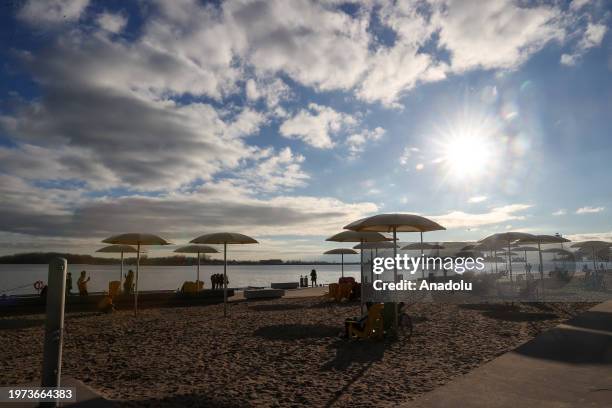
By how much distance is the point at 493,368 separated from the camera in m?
5.87

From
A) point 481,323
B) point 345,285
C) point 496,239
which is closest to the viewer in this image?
point 481,323

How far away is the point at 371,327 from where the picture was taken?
8.57 metres

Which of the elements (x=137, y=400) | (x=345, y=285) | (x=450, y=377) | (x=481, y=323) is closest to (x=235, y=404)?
(x=137, y=400)

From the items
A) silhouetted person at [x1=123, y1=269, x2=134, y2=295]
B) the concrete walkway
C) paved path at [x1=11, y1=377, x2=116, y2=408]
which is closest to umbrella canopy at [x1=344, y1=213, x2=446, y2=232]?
the concrete walkway

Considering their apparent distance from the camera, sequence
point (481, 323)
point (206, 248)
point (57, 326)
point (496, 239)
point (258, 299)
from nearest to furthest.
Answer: point (57, 326) < point (481, 323) < point (496, 239) < point (258, 299) < point (206, 248)

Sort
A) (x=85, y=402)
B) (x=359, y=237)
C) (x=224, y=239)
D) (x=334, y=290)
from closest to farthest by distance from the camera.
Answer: (x=85, y=402) → (x=224, y=239) → (x=359, y=237) → (x=334, y=290)

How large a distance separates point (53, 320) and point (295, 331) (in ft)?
20.7

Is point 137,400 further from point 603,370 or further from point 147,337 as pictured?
point 603,370

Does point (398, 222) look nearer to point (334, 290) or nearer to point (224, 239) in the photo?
point (224, 239)

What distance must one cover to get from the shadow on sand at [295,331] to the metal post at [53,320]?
5129 mm

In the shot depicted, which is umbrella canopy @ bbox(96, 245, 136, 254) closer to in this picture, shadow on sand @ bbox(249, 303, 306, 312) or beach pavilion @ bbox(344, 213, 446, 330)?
shadow on sand @ bbox(249, 303, 306, 312)

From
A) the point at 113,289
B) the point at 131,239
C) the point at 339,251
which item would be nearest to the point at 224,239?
the point at 131,239

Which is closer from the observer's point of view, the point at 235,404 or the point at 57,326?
the point at 57,326

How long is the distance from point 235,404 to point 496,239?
13937mm
